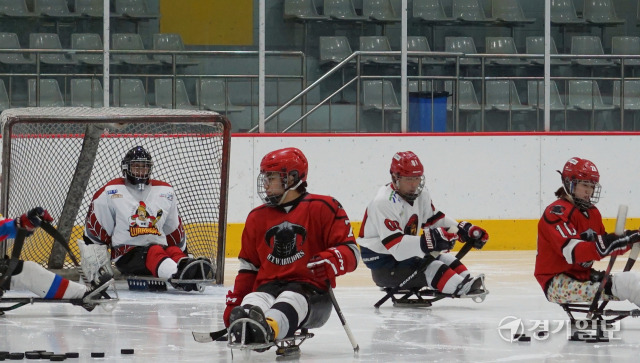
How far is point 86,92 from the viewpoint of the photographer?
9.86m

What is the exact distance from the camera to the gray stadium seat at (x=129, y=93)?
391 inches

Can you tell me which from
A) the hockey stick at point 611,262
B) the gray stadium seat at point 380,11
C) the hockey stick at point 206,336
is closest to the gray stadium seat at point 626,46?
the gray stadium seat at point 380,11

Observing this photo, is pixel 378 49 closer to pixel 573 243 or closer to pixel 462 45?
pixel 462 45

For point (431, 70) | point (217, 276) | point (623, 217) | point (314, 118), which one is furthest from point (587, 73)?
point (623, 217)

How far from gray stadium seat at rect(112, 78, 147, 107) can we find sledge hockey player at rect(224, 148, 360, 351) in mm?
5377

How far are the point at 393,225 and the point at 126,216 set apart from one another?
194 cm

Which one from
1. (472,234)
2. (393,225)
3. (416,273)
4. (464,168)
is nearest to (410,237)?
(393,225)

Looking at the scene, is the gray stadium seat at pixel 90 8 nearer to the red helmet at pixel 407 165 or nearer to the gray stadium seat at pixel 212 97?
the gray stadium seat at pixel 212 97

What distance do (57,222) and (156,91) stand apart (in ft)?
7.42

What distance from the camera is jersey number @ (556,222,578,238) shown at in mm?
5543

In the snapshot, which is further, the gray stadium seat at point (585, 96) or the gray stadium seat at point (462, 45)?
the gray stadium seat at point (462, 45)

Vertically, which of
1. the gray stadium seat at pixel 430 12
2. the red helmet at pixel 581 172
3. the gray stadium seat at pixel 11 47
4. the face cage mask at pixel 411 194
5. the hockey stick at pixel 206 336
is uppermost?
the gray stadium seat at pixel 430 12

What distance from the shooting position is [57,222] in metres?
8.21

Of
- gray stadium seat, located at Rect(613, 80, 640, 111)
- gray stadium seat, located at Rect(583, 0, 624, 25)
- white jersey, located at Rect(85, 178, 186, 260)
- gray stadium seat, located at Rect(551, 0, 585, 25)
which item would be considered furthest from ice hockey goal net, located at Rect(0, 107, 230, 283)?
gray stadium seat, located at Rect(583, 0, 624, 25)
